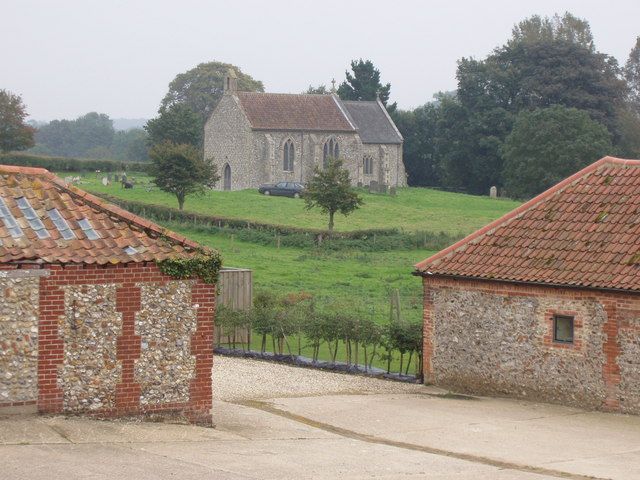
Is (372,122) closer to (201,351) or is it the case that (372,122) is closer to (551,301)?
(551,301)

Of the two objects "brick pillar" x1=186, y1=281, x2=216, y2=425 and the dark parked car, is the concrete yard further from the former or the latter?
the dark parked car

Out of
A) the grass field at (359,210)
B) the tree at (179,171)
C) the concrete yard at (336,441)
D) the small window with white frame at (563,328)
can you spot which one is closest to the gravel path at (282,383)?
the concrete yard at (336,441)

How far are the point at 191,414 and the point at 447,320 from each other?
830cm

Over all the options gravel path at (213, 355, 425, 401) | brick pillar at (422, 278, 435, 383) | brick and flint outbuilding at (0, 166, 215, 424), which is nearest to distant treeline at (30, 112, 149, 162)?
gravel path at (213, 355, 425, 401)

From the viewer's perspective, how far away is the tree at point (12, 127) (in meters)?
78.9

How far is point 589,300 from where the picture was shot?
22.5m

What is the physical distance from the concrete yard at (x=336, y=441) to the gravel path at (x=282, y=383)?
0.10m

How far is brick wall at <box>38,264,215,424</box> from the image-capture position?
17.2 metres

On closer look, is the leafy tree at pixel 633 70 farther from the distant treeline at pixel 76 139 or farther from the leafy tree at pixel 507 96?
the distant treeline at pixel 76 139

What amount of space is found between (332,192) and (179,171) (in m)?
9.81

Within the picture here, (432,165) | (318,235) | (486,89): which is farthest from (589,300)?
(432,165)

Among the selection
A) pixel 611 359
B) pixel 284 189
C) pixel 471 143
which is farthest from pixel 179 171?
pixel 611 359

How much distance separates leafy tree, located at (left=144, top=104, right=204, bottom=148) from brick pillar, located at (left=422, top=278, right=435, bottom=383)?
203 ft

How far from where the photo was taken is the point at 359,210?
6525cm
